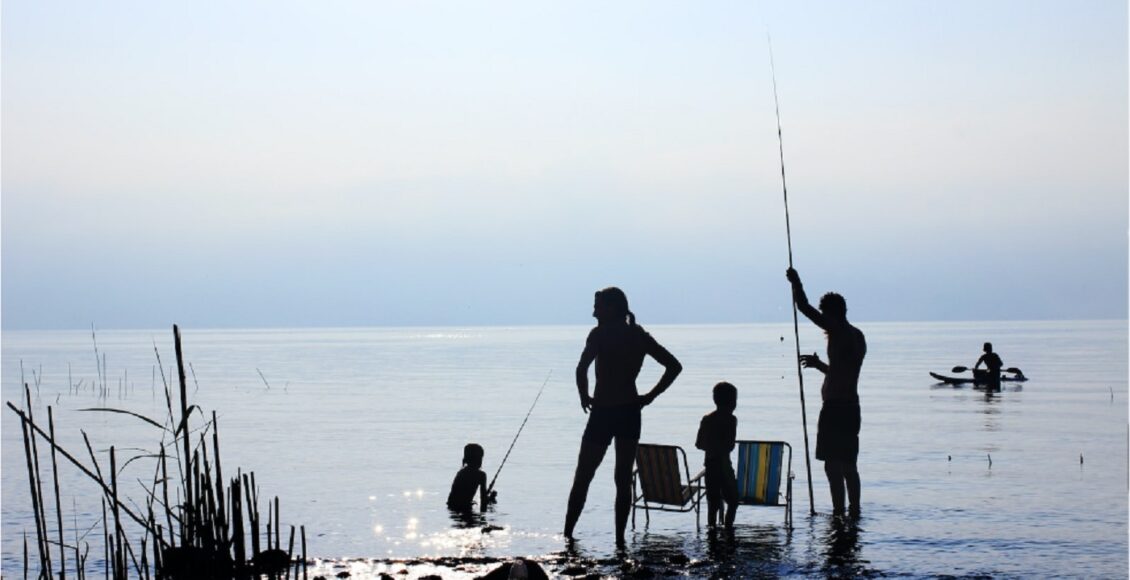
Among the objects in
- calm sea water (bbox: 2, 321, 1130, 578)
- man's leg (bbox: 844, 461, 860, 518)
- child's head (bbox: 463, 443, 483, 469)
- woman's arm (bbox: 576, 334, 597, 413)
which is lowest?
calm sea water (bbox: 2, 321, 1130, 578)

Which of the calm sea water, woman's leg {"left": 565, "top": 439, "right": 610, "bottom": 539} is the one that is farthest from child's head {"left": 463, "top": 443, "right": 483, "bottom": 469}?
woman's leg {"left": 565, "top": 439, "right": 610, "bottom": 539}

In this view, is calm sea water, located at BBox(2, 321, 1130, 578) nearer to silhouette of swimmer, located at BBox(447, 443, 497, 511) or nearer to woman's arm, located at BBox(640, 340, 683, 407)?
silhouette of swimmer, located at BBox(447, 443, 497, 511)

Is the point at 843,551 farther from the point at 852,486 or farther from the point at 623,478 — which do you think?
the point at 623,478

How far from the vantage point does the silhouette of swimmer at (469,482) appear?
47.2 feet

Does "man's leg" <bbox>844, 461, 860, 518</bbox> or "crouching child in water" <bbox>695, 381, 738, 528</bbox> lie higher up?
"crouching child in water" <bbox>695, 381, 738, 528</bbox>

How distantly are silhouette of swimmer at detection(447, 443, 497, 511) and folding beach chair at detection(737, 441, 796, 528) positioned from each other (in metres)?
3.30

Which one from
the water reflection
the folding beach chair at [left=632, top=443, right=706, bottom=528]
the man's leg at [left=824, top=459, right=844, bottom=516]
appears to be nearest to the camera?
the water reflection

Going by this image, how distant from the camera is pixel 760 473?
41.0ft

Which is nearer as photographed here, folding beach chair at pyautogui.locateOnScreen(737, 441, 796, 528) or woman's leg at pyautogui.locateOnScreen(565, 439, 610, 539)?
woman's leg at pyautogui.locateOnScreen(565, 439, 610, 539)

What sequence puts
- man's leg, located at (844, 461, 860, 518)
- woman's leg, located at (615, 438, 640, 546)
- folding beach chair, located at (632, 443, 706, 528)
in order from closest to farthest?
1. woman's leg, located at (615, 438, 640, 546)
2. folding beach chair, located at (632, 443, 706, 528)
3. man's leg, located at (844, 461, 860, 518)

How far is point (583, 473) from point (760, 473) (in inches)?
92.1

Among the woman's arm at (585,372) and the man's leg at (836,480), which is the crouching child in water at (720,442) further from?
the woman's arm at (585,372)

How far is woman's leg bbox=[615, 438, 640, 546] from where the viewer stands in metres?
10.9

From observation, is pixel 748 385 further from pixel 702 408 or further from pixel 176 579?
pixel 176 579
